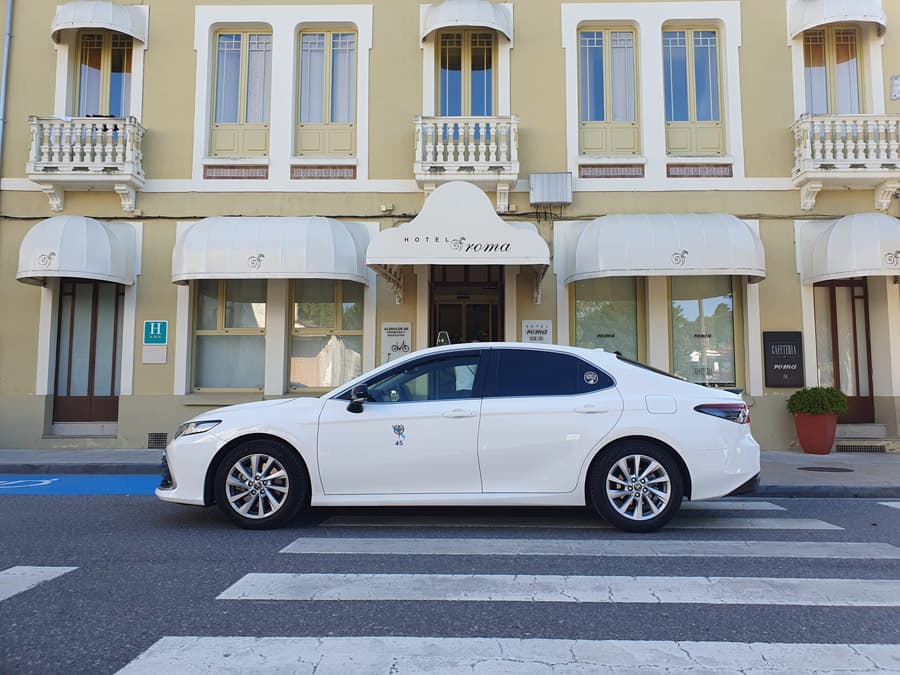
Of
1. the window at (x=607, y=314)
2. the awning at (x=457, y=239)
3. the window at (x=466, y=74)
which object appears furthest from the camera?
the window at (x=466, y=74)

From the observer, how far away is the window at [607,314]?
12.2 m

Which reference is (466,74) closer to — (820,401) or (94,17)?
(94,17)

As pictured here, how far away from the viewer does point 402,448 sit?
5.80 metres

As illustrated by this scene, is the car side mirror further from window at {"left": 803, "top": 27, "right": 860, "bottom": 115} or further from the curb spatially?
window at {"left": 803, "top": 27, "right": 860, "bottom": 115}

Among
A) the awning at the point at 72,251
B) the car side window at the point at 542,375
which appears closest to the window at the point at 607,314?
the car side window at the point at 542,375

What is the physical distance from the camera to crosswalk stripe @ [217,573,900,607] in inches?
161

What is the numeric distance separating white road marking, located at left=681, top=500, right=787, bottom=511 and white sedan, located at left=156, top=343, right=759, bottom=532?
1.24 m

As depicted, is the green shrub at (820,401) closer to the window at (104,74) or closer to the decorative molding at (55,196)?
the window at (104,74)

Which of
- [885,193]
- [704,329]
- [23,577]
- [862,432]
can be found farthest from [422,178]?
[862,432]

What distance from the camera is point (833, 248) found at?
11.2m

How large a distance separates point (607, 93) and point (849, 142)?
434 centimetres

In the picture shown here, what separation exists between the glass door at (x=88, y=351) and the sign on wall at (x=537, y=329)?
25.1 feet

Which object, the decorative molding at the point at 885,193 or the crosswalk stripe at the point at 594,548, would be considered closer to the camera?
the crosswalk stripe at the point at 594,548

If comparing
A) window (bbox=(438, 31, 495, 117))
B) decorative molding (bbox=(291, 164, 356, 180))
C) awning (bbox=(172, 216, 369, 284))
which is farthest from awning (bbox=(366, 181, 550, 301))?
window (bbox=(438, 31, 495, 117))
